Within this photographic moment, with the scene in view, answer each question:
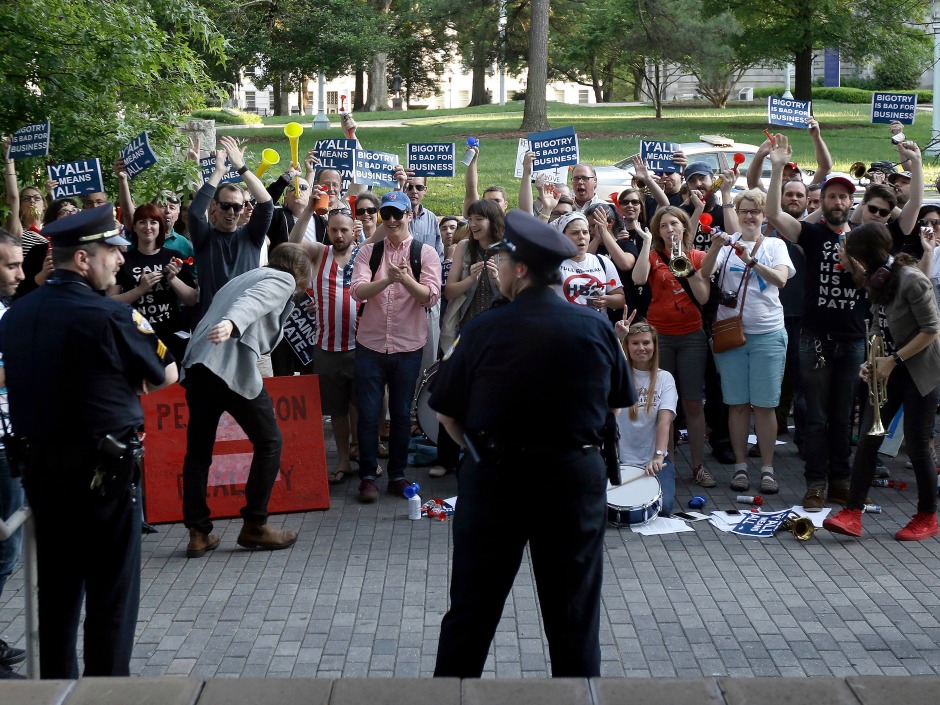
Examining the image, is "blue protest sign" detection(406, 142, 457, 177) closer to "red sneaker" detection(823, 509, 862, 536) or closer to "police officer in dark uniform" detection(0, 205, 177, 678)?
"red sneaker" detection(823, 509, 862, 536)

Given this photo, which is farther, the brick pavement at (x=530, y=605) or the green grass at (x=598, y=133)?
the green grass at (x=598, y=133)

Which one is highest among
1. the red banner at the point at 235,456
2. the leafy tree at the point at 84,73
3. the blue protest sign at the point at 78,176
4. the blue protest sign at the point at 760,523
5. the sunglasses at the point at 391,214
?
the leafy tree at the point at 84,73

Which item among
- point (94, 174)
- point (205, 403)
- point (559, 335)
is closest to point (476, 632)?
point (559, 335)

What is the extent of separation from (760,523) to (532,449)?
147 inches

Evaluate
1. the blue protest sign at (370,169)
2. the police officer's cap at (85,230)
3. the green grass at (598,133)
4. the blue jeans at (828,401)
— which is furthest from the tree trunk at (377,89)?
the police officer's cap at (85,230)

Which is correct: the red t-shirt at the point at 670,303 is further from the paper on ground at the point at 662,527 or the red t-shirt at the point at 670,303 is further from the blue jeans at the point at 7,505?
the blue jeans at the point at 7,505

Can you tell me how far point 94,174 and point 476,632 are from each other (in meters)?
6.66

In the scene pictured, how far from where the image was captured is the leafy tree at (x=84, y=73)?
36.5 ft

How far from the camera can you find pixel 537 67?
97.3ft

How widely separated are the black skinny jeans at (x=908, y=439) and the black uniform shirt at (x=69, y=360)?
4.57 meters

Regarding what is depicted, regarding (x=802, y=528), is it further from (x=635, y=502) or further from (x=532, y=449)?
(x=532, y=449)

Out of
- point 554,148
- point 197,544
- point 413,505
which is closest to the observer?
point 197,544

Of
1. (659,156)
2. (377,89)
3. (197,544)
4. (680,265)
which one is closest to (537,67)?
(659,156)

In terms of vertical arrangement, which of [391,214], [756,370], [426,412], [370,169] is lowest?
[426,412]
